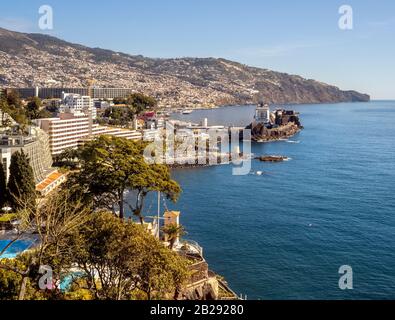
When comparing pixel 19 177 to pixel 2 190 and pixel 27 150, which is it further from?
pixel 27 150

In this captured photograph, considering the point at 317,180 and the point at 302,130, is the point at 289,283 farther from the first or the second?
the point at 302,130

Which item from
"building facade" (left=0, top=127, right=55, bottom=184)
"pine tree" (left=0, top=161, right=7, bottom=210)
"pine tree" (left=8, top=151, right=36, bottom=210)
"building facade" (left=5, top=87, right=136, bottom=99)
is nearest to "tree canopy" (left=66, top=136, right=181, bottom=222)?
"pine tree" (left=8, top=151, right=36, bottom=210)

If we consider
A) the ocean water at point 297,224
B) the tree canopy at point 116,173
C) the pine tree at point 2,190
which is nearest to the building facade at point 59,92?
the ocean water at point 297,224

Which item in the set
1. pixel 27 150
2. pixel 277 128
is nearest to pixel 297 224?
pixel 27 150

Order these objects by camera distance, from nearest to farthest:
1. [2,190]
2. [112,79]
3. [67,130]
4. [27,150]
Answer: [2,190]
[27,150]
[67,130]
[112,79]

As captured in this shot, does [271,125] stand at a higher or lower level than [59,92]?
lower

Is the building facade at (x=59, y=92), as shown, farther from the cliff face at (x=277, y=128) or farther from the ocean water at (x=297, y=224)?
the ocean water at (x=297, y=224)
